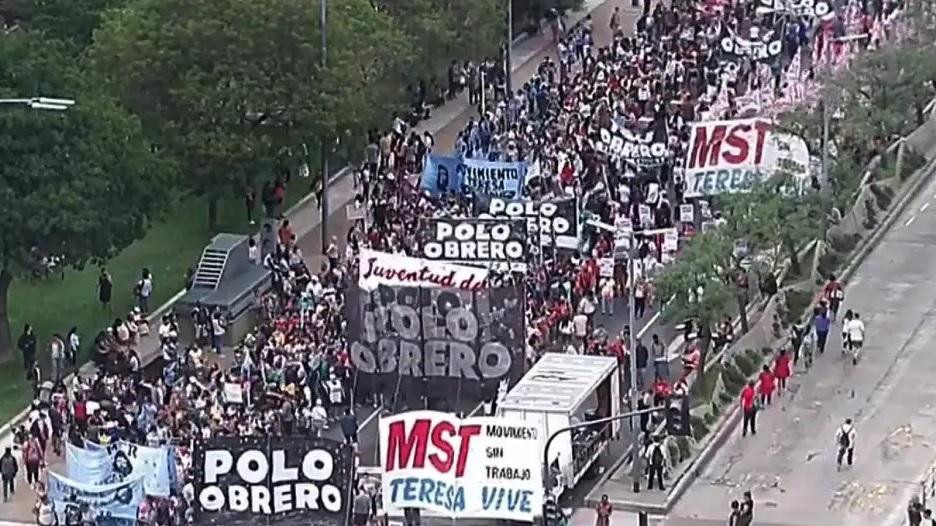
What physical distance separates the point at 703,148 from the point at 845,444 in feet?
43.9

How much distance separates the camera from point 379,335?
68.7 metres

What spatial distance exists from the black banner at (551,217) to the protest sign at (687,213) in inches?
146

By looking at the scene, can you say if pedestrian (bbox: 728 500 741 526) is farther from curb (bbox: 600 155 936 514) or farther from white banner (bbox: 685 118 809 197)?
white banner (bbox: 685 118 809 197)

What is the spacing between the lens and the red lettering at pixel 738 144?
75.7 meters

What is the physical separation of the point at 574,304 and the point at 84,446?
16.0m

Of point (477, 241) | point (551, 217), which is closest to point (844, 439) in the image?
point (477, 241)

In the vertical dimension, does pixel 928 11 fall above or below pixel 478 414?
above

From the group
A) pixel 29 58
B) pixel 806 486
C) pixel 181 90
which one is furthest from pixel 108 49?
pixel 806 486

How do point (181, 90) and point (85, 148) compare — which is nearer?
point (85, 148)

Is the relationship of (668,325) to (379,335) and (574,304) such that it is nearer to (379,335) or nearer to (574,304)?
(574,304)

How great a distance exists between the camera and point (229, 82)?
271 feet

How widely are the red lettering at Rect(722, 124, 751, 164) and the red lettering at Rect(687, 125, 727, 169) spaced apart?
0.26 metres

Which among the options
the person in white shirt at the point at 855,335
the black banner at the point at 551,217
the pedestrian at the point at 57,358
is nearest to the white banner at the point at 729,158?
the black banner at the point at 551,217

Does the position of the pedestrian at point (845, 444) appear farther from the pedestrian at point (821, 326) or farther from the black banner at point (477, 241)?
the black banner at point (477, 241)
